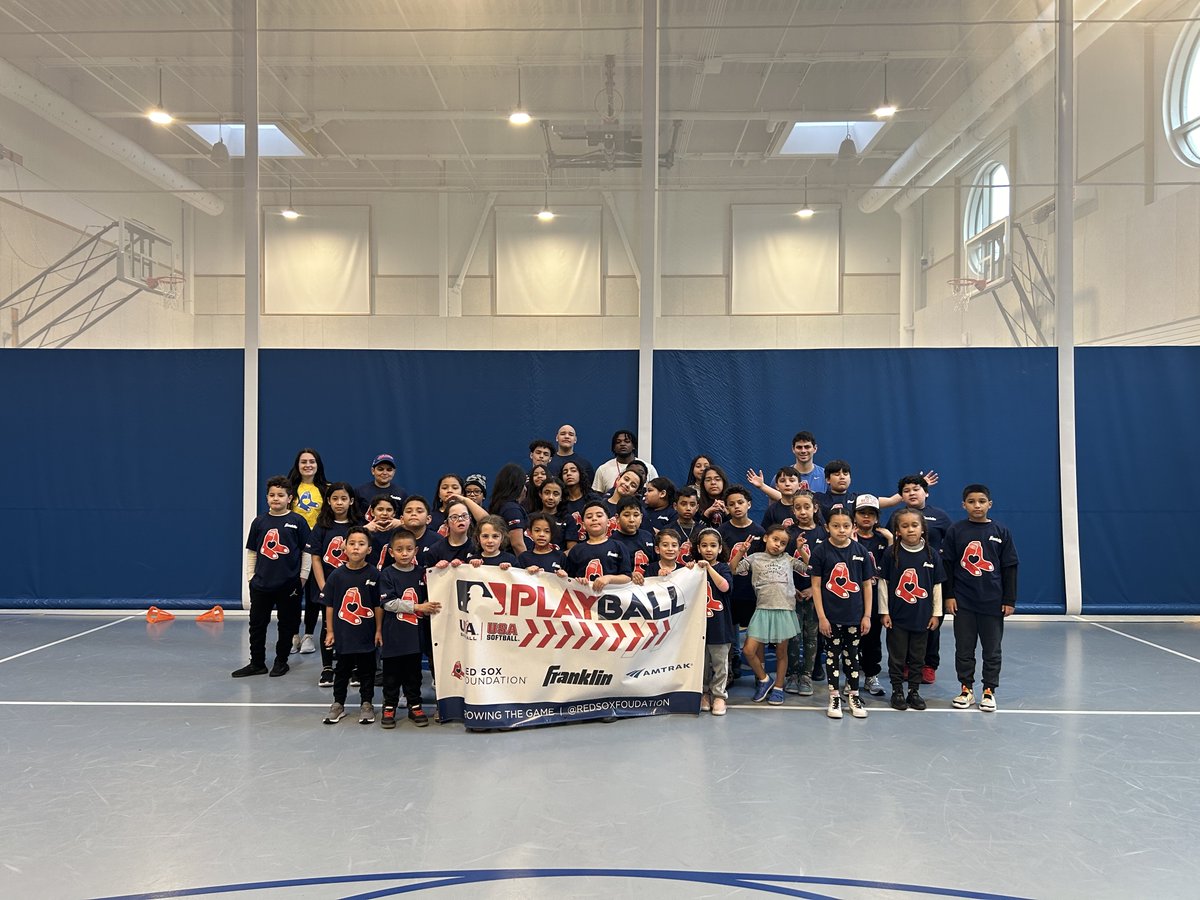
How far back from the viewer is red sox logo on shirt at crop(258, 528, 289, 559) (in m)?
5.91

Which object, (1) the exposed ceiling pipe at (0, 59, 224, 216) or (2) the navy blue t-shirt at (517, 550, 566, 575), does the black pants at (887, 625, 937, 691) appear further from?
(1) the exposed ceiling pipe at (0, 59, 224, 216)

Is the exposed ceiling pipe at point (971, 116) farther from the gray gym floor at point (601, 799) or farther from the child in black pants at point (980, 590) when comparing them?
the gray gym floor at point (601, 799)

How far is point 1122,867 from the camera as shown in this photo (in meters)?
3.07

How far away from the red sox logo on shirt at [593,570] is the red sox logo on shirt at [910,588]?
202cm

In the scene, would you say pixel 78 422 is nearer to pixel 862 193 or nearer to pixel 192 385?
pixel 192 385

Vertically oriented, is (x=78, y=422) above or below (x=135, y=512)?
above

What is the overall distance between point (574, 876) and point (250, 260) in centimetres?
802

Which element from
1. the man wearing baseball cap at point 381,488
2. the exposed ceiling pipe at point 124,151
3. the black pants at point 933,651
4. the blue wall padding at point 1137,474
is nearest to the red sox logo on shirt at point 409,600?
the man wearing baseball cap at point 381,488

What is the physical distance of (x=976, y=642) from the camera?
5121 mm

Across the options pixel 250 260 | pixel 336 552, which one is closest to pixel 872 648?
pixel 336 552

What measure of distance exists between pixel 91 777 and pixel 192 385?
5.77 metres

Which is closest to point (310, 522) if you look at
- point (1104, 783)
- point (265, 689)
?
point (265, 689)

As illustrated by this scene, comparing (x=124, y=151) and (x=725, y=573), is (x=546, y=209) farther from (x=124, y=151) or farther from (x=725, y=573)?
(x=725, y=573)

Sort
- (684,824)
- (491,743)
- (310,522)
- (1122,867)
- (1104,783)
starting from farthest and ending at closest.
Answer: (310,522)
(491,743)
(1104,783)
(684,824)
(1122,867)
